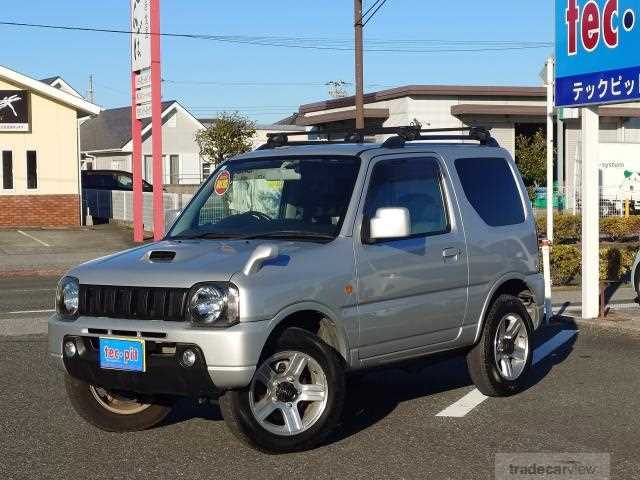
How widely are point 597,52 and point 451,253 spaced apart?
535 centimetres

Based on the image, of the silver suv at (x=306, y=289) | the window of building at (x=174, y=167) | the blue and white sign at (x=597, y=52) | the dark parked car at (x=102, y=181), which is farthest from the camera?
the window of building at (x=174, y=167)

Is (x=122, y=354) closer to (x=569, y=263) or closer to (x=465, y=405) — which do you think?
(x=465, y=405)

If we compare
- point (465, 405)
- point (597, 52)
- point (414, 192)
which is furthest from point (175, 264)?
point (597, 52)

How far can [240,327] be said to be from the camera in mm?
5832

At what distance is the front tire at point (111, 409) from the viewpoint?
22.1ft

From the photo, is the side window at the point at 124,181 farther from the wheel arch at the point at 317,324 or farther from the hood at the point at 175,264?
the wheel arch at the point at 317,324

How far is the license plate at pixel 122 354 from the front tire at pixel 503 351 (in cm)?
282

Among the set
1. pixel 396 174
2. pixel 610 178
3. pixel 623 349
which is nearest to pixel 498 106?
pixel 610 178

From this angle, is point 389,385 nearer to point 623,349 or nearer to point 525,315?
point 525,315

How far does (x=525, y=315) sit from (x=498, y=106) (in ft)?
92.8

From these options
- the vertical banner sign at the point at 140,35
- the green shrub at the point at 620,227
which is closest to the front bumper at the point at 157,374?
the vertical banner sign at the point at 140,35

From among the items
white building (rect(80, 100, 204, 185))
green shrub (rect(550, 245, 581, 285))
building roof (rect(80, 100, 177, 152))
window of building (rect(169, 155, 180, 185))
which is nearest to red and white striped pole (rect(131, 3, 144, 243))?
green shrub (rect(550, 245, 581, 285))

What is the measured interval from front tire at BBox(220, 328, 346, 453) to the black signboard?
25.4 meters

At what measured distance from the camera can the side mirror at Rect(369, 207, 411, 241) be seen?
261 inches
